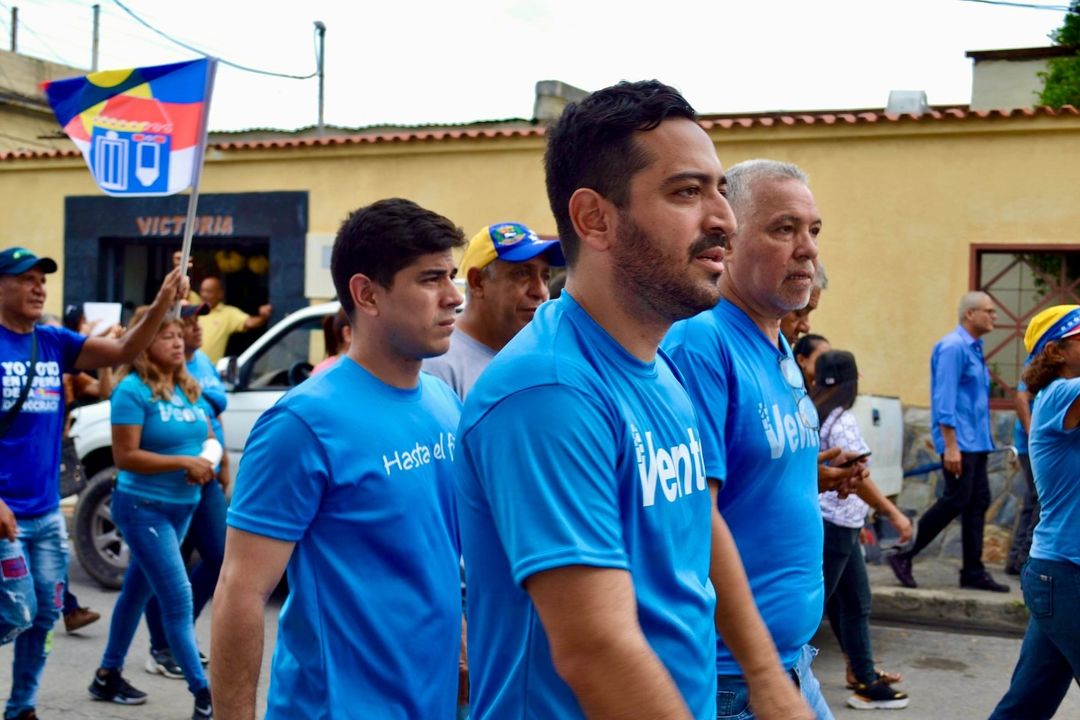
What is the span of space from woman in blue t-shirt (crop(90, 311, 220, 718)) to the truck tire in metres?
2.85

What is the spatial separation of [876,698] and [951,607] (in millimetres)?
2491

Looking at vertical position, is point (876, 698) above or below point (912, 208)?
below

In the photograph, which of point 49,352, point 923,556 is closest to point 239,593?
point 49,352

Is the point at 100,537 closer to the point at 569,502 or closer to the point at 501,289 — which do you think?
the point at 501,289

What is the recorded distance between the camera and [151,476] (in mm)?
6137

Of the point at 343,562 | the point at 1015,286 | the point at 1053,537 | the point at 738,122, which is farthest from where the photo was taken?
the point at 1015,286

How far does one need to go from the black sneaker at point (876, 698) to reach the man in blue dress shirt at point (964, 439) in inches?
108

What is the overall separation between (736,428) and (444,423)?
74 centimetres

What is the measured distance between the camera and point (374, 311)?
3271 mm

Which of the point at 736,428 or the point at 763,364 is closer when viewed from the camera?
the point at 736,428

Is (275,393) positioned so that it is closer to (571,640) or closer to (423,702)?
(423,702)

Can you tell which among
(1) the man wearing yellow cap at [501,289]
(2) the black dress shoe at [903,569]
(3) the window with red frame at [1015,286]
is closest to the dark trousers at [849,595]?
(1) the man wearing yellow cap at [501,289]

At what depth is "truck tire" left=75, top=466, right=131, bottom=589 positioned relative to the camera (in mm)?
9016

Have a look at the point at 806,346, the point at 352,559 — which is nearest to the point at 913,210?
the point at 806,346
